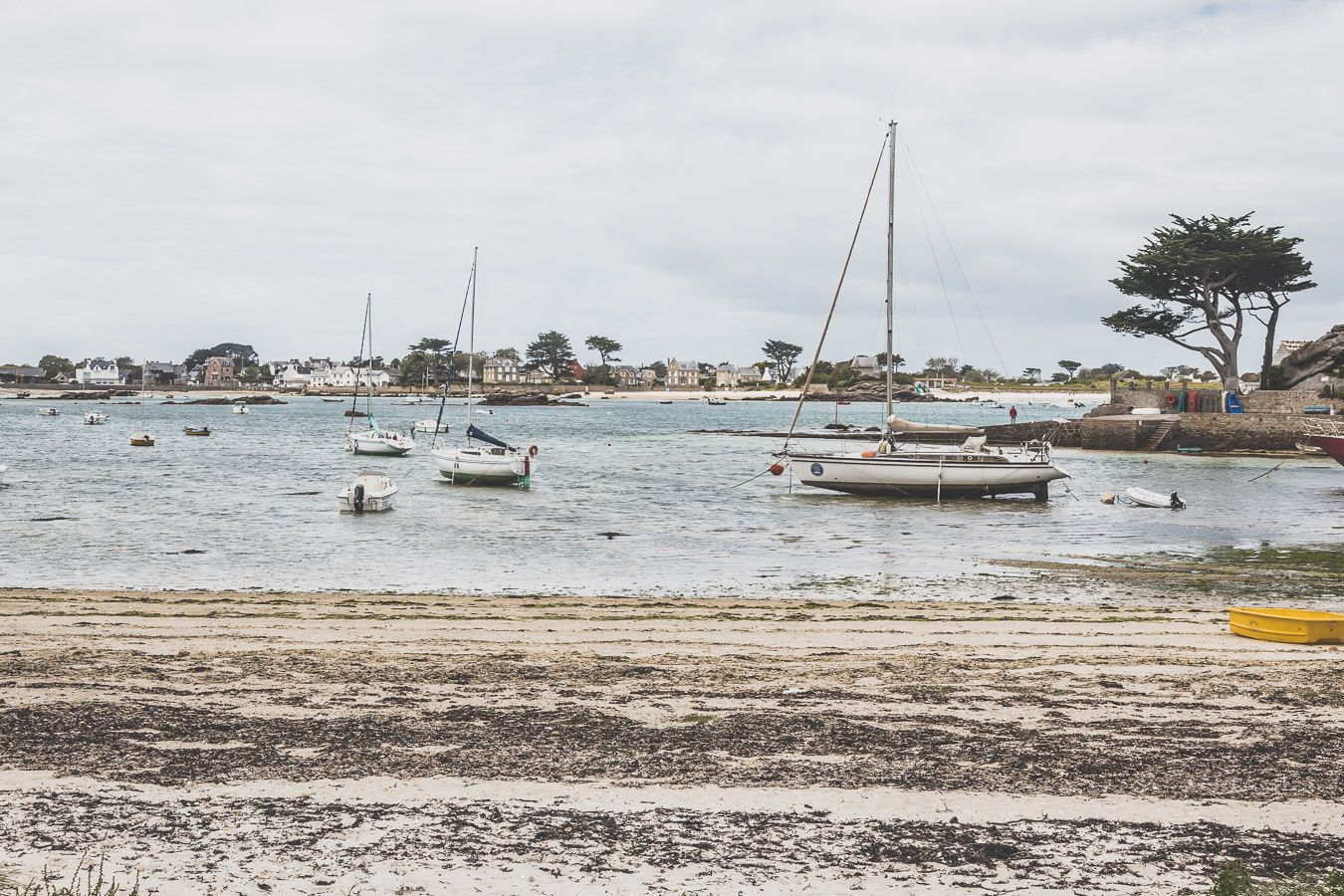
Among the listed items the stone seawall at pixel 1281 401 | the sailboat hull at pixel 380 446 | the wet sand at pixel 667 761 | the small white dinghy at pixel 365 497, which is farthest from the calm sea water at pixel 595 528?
the wet sand at pixel 667 761

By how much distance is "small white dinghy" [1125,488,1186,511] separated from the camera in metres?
34.3

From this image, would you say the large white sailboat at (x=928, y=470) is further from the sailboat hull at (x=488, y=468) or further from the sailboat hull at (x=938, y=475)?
the sailboat hull at (x=488, y=468)

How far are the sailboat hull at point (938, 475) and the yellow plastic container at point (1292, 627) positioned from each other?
79.1 ft

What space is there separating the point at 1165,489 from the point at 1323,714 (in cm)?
3507

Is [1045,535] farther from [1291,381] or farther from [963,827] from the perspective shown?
[1291,381]

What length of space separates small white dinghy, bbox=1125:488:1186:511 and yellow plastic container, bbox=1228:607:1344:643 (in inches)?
903

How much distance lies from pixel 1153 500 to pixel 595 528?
17848mm

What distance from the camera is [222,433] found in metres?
95.3

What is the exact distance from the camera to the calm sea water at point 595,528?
21203 mm

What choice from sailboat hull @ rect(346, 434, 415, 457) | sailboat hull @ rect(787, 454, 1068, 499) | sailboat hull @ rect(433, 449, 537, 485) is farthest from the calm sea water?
sailboat hull @ rect(346, 434, 415, 457)

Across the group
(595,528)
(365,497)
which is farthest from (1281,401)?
(365,497)

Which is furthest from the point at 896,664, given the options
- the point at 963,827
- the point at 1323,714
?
the point at 963,827

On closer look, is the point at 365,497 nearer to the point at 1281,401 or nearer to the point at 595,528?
the point at 595,528

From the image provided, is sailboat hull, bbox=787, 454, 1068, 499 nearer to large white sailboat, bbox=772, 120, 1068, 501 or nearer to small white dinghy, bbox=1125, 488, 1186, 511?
large white sailboat, bbox=772, 120, 1068, 501
